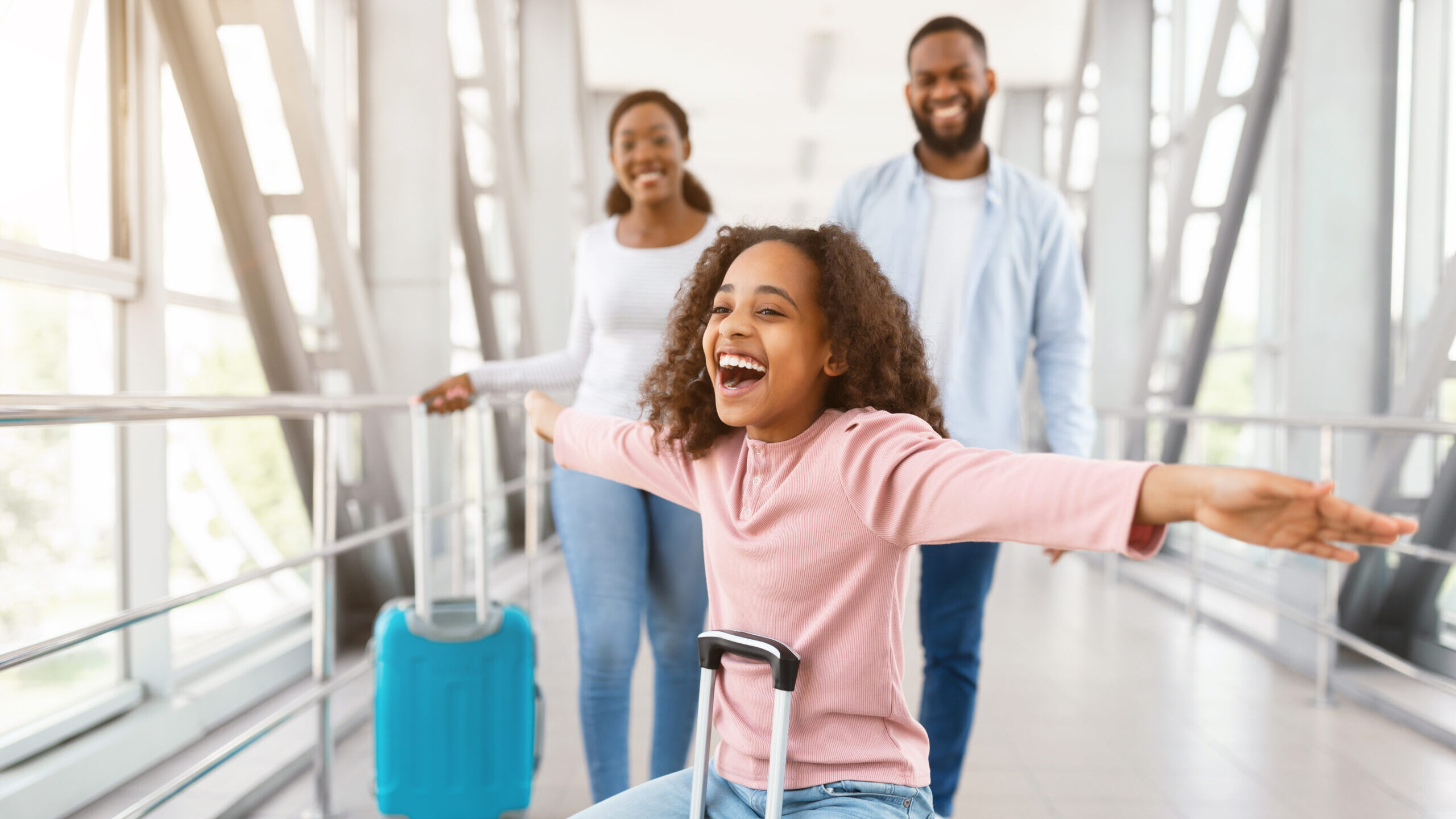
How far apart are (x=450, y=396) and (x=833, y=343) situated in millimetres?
957

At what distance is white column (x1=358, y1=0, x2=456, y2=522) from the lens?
3502mm

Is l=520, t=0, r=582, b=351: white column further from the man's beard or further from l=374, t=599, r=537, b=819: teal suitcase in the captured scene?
the man's beard

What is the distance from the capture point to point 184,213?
2812 millimetres

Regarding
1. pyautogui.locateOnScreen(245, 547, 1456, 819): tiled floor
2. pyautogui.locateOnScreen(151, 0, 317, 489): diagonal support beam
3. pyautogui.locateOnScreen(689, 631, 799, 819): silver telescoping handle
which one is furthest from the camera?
pyautogui.locateOnScreen(151, 0, 317, 489): diagonal support beam

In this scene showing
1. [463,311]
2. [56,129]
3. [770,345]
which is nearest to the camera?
[770,345]

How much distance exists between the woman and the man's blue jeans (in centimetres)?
44

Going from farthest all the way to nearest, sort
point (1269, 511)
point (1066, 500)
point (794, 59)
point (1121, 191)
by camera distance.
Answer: point (794, 59) < point (1121, 191) < point (1066, 500) < point (1269, 511)

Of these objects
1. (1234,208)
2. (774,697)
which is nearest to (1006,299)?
(774,697)

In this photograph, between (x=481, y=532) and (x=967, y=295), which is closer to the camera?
(x=967, y=295)

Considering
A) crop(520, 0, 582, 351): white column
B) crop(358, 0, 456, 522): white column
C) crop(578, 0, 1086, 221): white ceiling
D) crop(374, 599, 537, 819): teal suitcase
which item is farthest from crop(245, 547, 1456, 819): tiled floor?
crop(578, 0, 1086, 221): white ceiling

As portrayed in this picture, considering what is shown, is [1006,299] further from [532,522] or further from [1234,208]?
[1234,208]

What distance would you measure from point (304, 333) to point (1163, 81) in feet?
17.4

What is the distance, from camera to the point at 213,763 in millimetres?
1633

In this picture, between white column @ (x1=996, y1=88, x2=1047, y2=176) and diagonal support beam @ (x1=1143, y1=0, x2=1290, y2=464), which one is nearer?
diagonal support beam @ (x1=1143, y1=0, x2=1290, y2=464)
